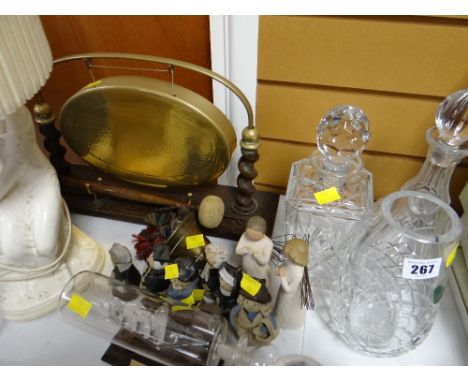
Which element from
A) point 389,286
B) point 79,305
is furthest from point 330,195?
point 79,305

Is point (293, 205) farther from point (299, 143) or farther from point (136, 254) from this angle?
point (136, 254)

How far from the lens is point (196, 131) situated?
2.63 feet

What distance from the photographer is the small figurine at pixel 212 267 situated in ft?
2.38

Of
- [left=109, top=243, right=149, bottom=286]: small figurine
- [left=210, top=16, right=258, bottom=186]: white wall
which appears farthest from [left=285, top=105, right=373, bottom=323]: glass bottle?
[left=109, top=243, right=149, bottom=286]: small figurine

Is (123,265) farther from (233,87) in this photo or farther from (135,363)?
(233,87)

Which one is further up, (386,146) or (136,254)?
(386,146)

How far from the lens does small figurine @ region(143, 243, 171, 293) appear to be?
0.73 metres

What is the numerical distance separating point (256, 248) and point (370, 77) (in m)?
0.47

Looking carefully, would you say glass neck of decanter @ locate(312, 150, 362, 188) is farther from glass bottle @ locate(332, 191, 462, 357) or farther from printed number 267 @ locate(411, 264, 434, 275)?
printed number 267 @ locate(411, 264, 434, 275)

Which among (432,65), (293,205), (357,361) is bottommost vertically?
(357,361)

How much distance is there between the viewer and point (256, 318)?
679 mm

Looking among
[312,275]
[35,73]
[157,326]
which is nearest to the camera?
[35,73]

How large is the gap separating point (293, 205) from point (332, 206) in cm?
8

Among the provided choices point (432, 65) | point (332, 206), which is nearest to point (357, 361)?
point (332, 206)
